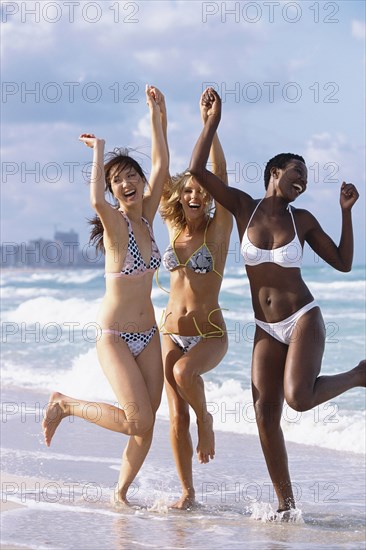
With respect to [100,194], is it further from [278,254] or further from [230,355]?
[230,355]

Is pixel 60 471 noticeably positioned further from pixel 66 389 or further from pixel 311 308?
pixel 66 389

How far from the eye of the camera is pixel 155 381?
19.8 ft

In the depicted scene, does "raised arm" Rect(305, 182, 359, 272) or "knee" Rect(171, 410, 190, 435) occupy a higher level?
"raised arm" Rect(305, 182, 359, 272)

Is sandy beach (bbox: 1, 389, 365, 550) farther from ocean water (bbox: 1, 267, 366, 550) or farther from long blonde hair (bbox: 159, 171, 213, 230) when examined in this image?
long blonde hair (bbox: 159, 171, 213, 230)

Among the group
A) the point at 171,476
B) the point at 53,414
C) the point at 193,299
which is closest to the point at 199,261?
the point at 193,299

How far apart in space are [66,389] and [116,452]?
452cm

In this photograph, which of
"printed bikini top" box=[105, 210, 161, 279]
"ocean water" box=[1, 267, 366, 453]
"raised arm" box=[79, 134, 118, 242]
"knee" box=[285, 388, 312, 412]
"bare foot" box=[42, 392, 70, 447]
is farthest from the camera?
"ocean water" box=[1, 267, 366, 453]

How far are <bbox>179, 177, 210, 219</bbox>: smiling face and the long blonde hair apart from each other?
20 millimetres

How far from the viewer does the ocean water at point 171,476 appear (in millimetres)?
5531

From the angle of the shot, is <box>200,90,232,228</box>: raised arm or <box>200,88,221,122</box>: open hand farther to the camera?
<box>200,90,232,228</box>: raised arm

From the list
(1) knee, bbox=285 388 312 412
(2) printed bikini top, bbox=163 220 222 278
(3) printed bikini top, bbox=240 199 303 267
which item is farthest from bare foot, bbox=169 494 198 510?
(3) printed bikini top, bbox=240 199 303 267

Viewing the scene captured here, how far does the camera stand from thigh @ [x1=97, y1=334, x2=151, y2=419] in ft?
19.2

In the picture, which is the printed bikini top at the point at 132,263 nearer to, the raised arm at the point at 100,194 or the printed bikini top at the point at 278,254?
the raised arm at the point at 100,194

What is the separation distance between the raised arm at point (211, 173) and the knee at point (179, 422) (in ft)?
4.46
